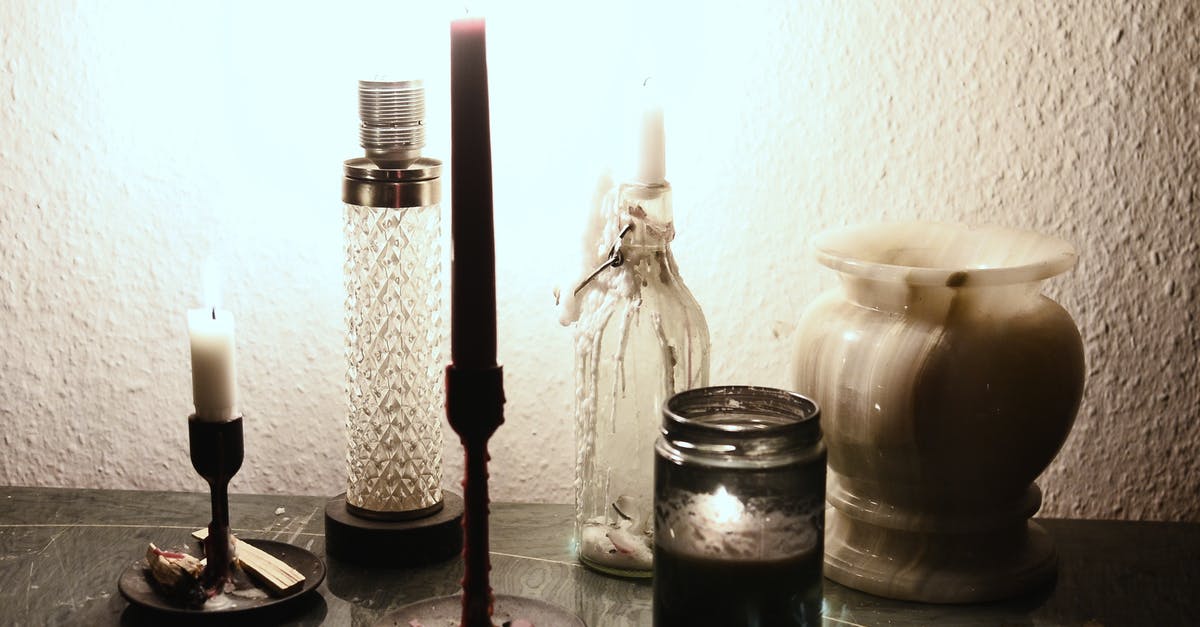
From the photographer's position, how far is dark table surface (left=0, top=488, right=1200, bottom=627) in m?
0.80

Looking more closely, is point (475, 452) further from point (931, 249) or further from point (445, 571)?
point (931, 249)

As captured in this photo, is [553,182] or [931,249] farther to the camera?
[553,182]

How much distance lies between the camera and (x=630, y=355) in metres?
0.85

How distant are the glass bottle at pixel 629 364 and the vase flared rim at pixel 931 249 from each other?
0.10 m

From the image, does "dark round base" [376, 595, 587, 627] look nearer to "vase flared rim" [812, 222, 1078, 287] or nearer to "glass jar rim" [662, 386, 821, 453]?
"glass jar rim" [662, 386, 821, 453]

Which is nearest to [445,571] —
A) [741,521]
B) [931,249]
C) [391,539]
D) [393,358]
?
[391,539]

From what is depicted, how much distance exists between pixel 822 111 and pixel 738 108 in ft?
0.20

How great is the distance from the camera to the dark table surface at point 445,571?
31.3 inches

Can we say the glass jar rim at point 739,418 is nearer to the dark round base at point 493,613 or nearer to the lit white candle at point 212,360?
the dark round base at point 493,613

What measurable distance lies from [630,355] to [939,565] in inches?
9.1

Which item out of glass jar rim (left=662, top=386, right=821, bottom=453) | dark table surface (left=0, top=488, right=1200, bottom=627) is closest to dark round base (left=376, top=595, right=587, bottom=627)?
dark table surface (left=0, top=488, right=1200, bottom=627)

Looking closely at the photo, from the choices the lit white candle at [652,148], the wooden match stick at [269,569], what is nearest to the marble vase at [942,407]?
the lit white candle at [652,148]

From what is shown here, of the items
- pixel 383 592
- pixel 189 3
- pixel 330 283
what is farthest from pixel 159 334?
pixel 383 592

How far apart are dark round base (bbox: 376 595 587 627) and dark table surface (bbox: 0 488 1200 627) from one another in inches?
1.1
